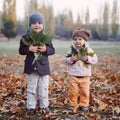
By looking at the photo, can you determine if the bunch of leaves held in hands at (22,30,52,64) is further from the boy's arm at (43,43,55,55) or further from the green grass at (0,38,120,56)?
the green grass at (0,38,120,56)

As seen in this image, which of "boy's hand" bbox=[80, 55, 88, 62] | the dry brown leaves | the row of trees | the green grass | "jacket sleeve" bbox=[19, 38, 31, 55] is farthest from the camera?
the row of trees

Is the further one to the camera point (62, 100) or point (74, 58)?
point (62, 100)

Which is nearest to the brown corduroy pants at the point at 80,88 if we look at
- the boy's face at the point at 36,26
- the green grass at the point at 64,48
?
the boy's face at the point at 36,26

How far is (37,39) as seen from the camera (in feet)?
16.4

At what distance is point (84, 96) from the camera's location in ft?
18.2

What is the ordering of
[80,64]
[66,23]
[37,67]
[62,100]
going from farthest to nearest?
[66,23] < [62,100] < [80,64] < [37,67]

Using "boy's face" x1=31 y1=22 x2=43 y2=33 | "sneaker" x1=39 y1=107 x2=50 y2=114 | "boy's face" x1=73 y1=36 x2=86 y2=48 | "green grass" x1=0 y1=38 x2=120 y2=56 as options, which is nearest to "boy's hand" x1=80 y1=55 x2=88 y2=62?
"boy's face" x1=73 y1=36 x2=86 y2=48

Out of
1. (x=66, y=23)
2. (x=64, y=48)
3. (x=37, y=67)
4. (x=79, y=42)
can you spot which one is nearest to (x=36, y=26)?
(x=37, y=67)

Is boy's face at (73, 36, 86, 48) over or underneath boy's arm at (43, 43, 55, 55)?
over

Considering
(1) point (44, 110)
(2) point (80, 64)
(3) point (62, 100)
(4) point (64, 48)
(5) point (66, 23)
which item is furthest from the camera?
(5) point (66, 23)

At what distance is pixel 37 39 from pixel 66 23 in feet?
179

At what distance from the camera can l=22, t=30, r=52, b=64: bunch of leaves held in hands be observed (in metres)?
4.97

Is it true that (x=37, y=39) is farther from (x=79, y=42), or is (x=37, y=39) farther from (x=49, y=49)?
(x=79, y=42)

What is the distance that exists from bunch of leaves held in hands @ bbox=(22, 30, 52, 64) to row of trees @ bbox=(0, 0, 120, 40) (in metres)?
24.4
